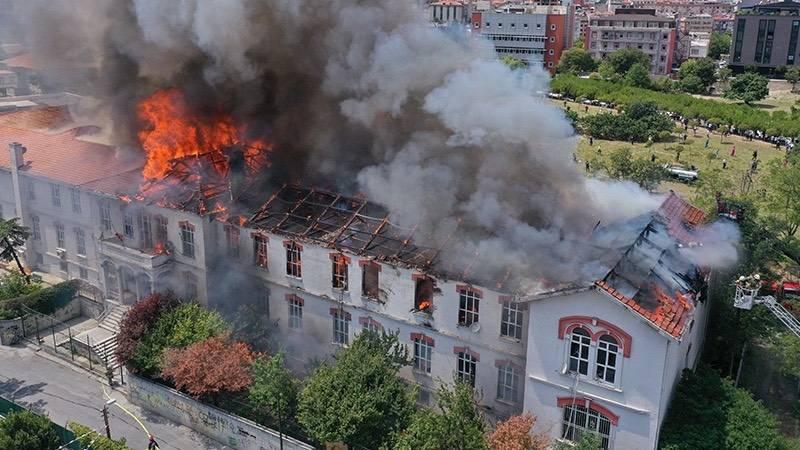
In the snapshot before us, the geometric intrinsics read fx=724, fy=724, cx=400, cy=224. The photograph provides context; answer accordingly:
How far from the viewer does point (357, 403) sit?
65.1 ft

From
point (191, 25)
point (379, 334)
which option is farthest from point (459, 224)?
point (191, 25)

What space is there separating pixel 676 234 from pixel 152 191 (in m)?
19.2

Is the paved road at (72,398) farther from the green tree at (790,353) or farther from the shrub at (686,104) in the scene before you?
the shrub at (686,104)

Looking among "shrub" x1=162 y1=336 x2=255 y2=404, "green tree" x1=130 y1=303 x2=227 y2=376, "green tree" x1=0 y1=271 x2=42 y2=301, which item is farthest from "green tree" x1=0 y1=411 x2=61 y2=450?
"green tree" x1=0 y1=271 x2=42 y2=301

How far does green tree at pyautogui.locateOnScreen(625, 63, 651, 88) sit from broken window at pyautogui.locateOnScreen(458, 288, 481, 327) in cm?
7636

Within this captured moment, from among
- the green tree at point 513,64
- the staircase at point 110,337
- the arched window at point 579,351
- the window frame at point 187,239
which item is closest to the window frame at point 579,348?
the arched window at point 579,351

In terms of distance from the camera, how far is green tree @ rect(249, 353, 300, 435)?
21.6m

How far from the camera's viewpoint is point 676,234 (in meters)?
22.9

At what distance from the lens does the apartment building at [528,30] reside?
105625 millimetres

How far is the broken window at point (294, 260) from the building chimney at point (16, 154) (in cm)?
1541

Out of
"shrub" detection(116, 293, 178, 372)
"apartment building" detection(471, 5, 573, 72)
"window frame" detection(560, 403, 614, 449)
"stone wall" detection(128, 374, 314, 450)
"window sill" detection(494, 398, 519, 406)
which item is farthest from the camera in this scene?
"apartment building" detection(471, 5, 573, 72)

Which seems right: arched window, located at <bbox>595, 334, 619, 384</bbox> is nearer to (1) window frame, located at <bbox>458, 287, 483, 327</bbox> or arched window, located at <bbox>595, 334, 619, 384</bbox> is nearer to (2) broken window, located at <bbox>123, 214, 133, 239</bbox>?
(1) window frame, located at <bbox>458, 287, 483, 327</bbox>

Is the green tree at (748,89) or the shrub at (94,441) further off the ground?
the green tree at (748,89)

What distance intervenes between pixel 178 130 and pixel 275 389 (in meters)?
15.2
